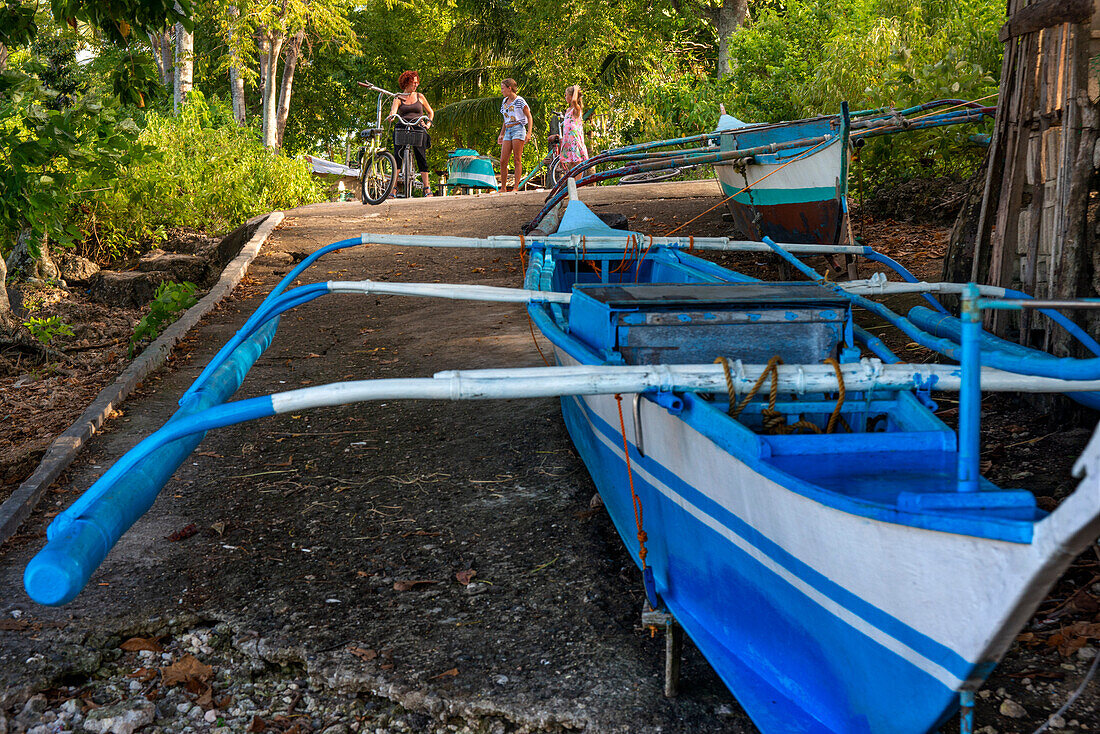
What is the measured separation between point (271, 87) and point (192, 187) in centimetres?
696

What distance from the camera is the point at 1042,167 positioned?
428 centimetres

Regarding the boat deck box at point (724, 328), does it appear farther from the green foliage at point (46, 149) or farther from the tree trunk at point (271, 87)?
the tree trunk at point (271, 87)

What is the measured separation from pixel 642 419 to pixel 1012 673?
1.40 m

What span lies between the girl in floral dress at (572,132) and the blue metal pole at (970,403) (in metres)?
12.0

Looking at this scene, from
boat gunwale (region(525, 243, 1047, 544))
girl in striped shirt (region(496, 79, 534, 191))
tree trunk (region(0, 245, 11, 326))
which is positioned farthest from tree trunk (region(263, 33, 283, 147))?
boat gunwale (region(525, 243, 1047, 544))

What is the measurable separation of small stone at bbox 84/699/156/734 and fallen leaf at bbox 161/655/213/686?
131mm

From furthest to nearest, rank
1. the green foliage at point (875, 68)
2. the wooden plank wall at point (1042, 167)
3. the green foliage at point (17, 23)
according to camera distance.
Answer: the green foliage at point (875, 68)
the green foliage at point (17, 23)
the wooden plank wall at point (1042, 167)

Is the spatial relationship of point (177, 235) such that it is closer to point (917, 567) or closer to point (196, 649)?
point (196, 649)

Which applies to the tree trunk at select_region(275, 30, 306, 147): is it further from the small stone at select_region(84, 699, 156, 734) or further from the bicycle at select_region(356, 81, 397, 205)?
the small stone at select_region(84, 699, 156, 734)

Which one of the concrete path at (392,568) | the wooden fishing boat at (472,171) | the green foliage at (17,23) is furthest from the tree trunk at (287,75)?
the green foliage at (17,23)

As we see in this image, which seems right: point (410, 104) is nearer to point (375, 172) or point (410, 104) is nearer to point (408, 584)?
point (375, 172)

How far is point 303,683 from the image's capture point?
9.60 feet

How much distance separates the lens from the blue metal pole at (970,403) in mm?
1796

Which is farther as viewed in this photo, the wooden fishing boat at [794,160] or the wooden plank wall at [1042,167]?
the wooden fishing boat at [794,160]
